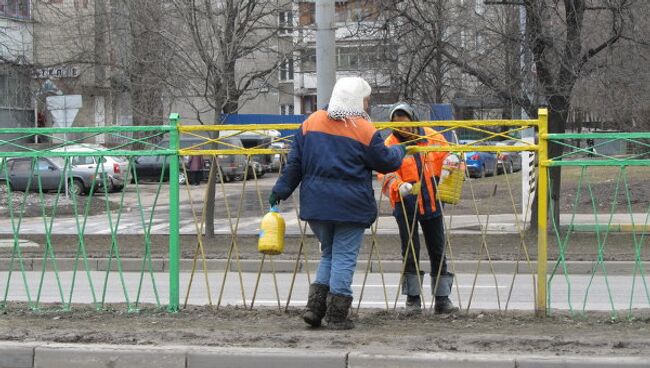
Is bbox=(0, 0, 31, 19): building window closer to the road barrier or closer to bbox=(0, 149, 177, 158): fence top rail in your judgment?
the road barrier

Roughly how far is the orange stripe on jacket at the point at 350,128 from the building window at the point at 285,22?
10831 mm

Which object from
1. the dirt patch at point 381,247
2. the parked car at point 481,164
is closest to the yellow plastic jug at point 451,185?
the dirt patch at point 381,247

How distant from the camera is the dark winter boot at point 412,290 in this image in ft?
24.8

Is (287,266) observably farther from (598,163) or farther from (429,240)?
(598,163)

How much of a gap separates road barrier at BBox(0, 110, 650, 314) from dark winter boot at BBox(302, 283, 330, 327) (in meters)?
0.66

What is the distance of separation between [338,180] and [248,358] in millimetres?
1466

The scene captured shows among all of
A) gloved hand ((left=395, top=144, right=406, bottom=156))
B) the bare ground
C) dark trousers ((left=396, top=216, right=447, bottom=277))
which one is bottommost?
the bare ground

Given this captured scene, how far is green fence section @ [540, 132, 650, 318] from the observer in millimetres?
7434

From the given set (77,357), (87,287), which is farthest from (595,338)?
(87,287)

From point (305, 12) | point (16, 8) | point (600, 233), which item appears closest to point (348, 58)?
point (305, 12)

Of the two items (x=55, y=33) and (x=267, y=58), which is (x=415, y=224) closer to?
(x=267, y=58)

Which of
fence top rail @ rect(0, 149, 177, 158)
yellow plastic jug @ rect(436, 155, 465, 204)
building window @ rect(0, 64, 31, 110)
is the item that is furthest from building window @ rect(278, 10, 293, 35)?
yellow plastic jug @ rect(436, 155, 465, 204)

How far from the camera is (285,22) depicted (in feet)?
58.9

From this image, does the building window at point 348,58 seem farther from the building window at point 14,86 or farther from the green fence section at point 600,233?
the building window at point 14,86
